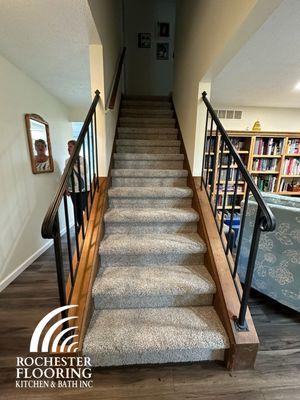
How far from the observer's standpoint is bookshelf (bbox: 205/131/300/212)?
3369 millimetres

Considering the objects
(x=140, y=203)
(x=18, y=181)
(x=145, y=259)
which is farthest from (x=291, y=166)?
(x=18, y=181)

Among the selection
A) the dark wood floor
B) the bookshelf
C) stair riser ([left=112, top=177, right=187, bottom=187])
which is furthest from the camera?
the bookshelf

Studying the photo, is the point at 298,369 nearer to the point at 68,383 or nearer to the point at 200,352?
the point at 200,352

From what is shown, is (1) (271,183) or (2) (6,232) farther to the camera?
(1) (271,183)

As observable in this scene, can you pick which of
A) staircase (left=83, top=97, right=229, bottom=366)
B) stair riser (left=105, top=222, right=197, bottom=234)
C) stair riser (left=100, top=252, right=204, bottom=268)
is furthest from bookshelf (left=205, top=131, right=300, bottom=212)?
stair riser (left=100, top=252, right=204, bottom=268)

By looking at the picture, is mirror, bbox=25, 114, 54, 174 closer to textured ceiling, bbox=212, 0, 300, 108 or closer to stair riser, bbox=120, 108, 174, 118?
stair riser, bbox=120, 108, 174, 118

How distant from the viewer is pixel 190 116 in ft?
7.52

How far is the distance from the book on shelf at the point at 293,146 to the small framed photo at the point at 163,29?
10.7 ft

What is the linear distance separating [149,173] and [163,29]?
3.71 metres

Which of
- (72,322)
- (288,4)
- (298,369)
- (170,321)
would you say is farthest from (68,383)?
(288,4)

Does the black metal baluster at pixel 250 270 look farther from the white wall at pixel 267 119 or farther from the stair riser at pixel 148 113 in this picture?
the white wall at pixel 267 119

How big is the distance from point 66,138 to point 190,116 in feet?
7.94

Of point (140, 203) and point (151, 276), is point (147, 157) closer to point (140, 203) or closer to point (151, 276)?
point (140, 203)

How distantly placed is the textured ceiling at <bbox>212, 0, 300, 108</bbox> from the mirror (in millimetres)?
2330
